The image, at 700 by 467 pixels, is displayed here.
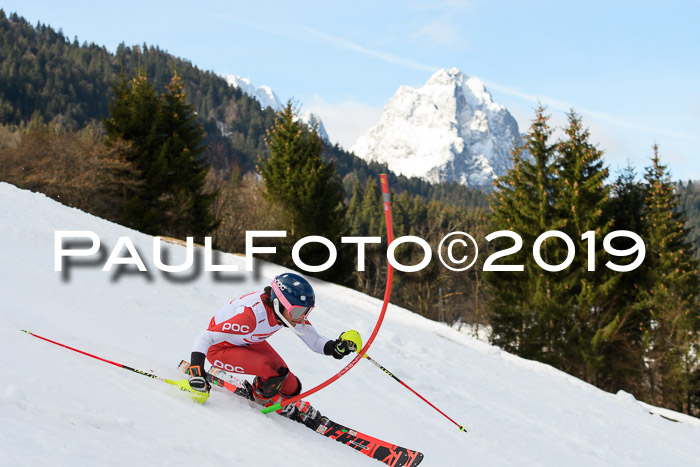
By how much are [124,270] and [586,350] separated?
23949mm

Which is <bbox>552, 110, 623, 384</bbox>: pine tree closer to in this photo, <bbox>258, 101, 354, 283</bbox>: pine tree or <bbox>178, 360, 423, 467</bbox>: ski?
<bbox>258, 101, 354, 283</bbox>: pine tree

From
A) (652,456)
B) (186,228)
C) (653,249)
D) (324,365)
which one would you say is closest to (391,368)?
(324,365)

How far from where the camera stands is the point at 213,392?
5.09 meters

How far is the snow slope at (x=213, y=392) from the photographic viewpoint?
3.70 meters

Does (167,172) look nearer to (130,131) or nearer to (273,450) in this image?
(130,131)

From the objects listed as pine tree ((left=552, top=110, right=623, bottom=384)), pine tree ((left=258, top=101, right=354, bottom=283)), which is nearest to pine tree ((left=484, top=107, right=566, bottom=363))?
pine tree ((left=552, top=110, right=623, bottom=384))

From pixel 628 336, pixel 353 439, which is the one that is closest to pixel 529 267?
pixel 628 336

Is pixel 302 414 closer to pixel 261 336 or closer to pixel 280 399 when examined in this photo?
pixel 280 399

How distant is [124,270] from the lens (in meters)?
11.0

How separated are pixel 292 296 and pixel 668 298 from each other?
28.4 metres

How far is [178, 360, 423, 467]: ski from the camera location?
5160 mm

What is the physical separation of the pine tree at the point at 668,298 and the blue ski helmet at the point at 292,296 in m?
27.7

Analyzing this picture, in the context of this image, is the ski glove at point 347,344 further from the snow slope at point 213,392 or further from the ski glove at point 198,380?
the ski glove at point 198,380

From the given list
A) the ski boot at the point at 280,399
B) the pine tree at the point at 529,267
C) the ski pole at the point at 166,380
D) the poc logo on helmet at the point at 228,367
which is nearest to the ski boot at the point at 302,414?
the ski boot at the point at 280,399
